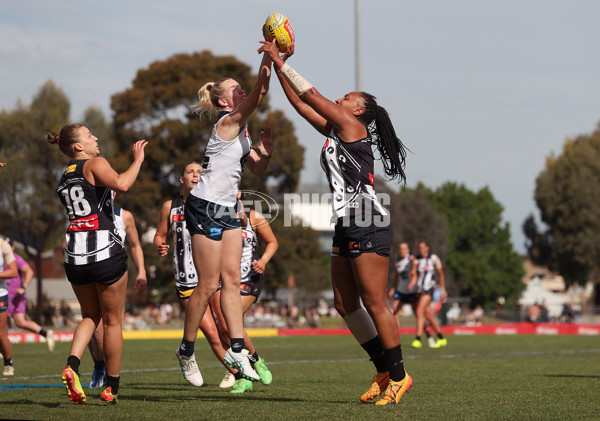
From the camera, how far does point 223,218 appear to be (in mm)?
6887

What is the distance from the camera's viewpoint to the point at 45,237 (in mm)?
45062

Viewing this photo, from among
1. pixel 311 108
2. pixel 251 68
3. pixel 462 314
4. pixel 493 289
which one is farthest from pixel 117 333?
pixel 493 289

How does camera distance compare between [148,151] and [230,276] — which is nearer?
[230,276]

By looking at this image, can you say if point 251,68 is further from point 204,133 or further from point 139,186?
point 139,186

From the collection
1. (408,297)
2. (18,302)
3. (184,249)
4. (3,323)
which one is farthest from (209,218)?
(408,297)

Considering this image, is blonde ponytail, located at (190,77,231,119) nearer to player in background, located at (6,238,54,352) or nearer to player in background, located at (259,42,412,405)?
player in background, located at (259,42,412,405)

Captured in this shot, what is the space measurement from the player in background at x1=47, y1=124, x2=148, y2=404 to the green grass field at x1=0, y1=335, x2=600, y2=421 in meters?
0.63

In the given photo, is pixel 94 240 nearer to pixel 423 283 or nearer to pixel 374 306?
pixel 374 306

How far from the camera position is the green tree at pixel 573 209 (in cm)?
5944

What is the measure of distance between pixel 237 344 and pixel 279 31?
8.45 feet

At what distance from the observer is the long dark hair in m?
7.16

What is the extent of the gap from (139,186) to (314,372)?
31536 millimetres

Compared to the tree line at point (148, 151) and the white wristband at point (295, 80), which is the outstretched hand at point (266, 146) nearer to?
the white wristband at point (295, 80)

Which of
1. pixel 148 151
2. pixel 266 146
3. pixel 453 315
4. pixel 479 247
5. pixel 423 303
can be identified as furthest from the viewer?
pixel 479 247
